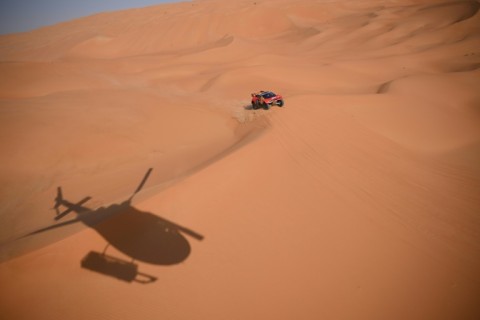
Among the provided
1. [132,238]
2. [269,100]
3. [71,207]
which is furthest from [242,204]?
[269,100]

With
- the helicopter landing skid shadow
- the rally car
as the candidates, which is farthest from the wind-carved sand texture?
the rally car

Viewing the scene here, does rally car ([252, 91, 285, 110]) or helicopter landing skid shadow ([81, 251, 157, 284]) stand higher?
rally car ([252, 91, 285, 110])

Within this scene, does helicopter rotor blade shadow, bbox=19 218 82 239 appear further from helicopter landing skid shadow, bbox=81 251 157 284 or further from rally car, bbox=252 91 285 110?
rally car, bbox=252 91 285 110

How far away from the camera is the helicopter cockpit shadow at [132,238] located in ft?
16.4

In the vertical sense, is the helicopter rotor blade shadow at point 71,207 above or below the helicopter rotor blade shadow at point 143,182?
above

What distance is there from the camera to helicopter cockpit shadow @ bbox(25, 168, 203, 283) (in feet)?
16.4

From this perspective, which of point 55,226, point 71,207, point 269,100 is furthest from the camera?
point 269,100

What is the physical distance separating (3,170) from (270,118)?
9.45 meters

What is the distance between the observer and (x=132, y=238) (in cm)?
546

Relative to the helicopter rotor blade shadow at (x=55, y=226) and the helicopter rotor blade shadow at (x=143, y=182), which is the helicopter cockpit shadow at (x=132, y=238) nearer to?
the helicopter rotor blade shadow at (x=55, y=226)

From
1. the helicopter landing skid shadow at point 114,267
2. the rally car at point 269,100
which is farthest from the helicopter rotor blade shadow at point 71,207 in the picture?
the rally car at point 269,100

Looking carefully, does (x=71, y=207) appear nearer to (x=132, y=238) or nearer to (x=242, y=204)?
(x=132, y=238)

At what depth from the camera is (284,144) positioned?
8.38 meters

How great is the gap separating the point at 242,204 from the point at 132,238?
8.27ft
